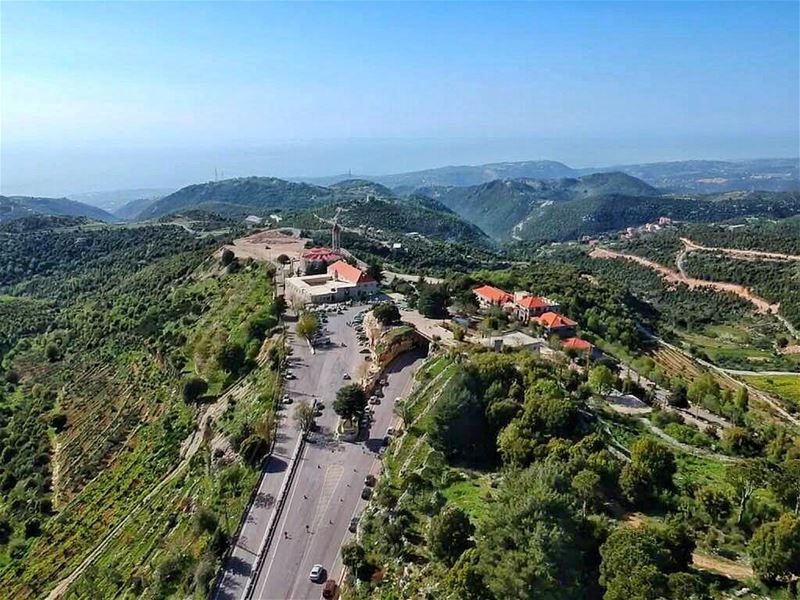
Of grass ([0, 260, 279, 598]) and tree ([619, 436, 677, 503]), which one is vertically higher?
tree ([619, 436, 677, 503])

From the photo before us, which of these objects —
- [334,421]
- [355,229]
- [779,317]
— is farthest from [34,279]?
[779,317]

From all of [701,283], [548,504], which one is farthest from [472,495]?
[701,283]

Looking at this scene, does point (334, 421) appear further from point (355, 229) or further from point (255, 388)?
point (355, 229)

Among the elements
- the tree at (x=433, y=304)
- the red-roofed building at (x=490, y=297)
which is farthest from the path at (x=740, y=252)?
the tree at (x=433, y=304)

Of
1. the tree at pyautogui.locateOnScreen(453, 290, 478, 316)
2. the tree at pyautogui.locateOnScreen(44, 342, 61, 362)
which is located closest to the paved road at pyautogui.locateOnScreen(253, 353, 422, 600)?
the tree at pyautogui.locateOnScreen(453, 290, 478, 316)

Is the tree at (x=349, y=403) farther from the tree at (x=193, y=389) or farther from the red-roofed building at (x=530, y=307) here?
the red-roofed building at (x=530, y=307)

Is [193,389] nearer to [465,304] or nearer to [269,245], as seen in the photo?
[465,304]

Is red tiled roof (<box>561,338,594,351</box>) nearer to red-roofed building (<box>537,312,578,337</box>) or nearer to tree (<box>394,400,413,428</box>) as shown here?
red-roofed building (<box>537,312,578,337</box>)
